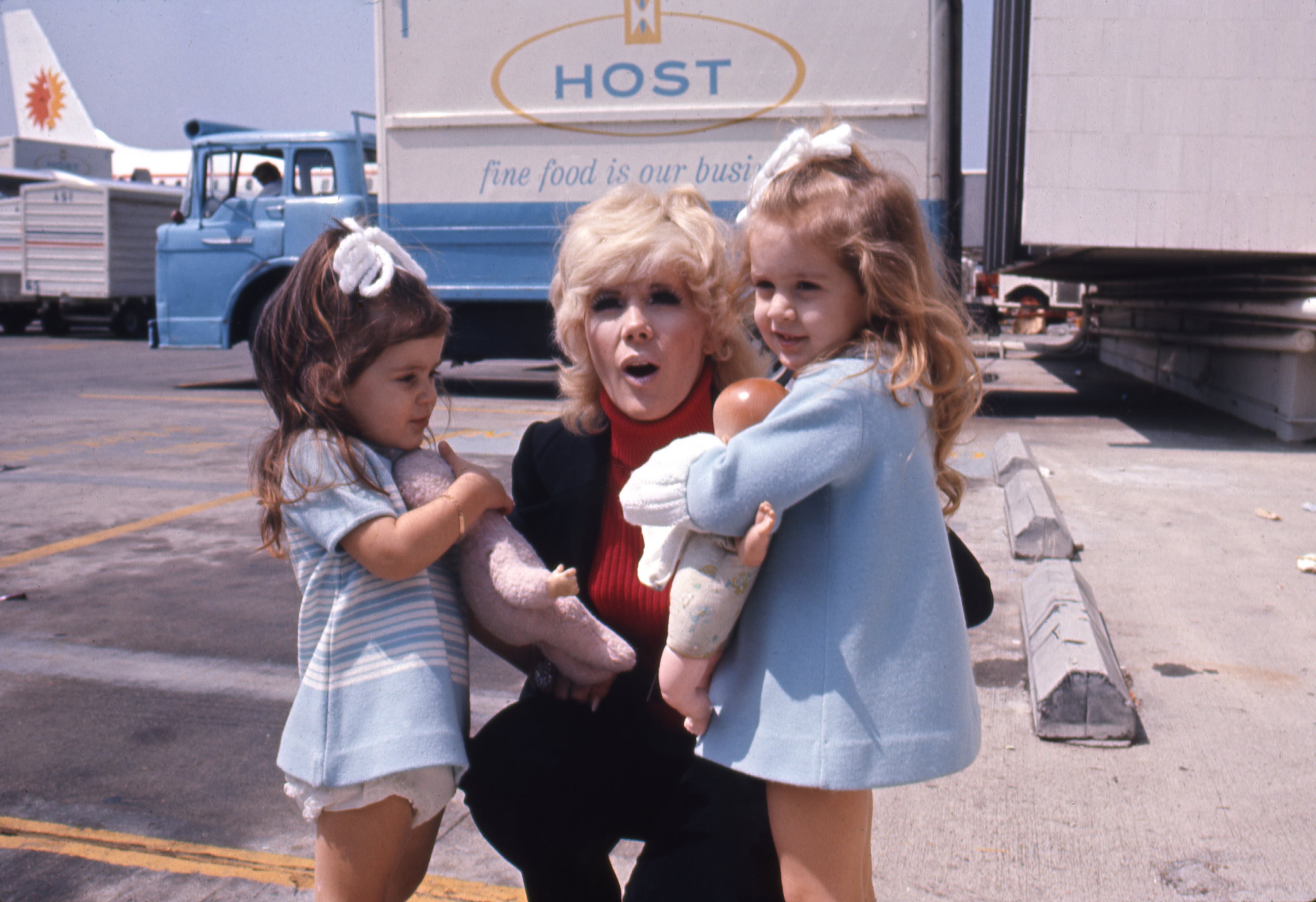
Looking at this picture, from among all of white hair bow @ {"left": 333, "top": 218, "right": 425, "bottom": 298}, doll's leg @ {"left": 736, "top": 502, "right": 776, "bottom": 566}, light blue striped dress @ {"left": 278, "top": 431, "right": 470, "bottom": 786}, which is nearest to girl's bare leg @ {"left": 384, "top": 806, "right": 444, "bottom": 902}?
light blue striped dress @ {"left": 278, "top": 431, "right": 470, "bottom": 786}

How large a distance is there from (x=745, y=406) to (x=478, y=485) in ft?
1.46

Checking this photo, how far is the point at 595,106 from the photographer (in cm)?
1007

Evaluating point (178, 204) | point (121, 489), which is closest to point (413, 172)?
point (121, 489)

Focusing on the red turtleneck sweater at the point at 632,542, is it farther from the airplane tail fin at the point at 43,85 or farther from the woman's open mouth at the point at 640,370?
the airplane tail fin at the point at 43,85

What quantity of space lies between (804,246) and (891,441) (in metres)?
0.29

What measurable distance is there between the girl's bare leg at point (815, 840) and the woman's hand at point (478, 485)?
59 cm

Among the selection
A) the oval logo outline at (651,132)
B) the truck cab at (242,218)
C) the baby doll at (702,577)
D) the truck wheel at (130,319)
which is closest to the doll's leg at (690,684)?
the baby doll at (702,577)

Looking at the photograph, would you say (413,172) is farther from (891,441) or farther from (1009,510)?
(891,441)

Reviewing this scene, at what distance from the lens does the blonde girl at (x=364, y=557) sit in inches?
63.1

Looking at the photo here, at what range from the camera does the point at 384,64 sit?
10.6 m

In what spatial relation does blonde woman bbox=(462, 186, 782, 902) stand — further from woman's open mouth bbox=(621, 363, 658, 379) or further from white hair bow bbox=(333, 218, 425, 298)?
white hair bow bbox=(333, 218, 425, 298)

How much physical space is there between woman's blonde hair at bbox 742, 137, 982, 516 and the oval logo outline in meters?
8.56

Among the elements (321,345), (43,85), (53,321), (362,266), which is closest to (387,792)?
(321,345)

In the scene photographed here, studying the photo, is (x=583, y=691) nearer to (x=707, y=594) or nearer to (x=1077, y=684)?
(x=707, y=594)
